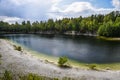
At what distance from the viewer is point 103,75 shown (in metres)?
26.7

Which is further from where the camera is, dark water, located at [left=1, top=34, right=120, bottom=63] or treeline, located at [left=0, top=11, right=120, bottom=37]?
treeline, located at [left=0, top=11, right=120, bottom=37]

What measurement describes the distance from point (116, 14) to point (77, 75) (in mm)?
139169

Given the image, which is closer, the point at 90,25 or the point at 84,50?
the point at 84,50

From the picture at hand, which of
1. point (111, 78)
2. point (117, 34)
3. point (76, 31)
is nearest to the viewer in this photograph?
point (111, 78)

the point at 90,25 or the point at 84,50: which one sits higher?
the point at 90,25

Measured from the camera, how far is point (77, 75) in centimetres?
2572

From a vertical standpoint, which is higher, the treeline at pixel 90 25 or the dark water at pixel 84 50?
the treeline at pixel 90 25

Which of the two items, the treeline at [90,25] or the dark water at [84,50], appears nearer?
the dark water at [84,50]

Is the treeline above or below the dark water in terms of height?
above

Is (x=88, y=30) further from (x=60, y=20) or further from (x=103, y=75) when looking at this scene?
(x=103, y=75)

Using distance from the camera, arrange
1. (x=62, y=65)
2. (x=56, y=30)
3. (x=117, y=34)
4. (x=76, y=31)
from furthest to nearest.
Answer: (x=56, y=30) < (x=76, y=31) < (x=117, y=34) < (x=62, y=65)

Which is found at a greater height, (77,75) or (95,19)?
(95,19)

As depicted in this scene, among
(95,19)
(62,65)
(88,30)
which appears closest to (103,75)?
(62,65)

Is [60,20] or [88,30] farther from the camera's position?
[60,20]
